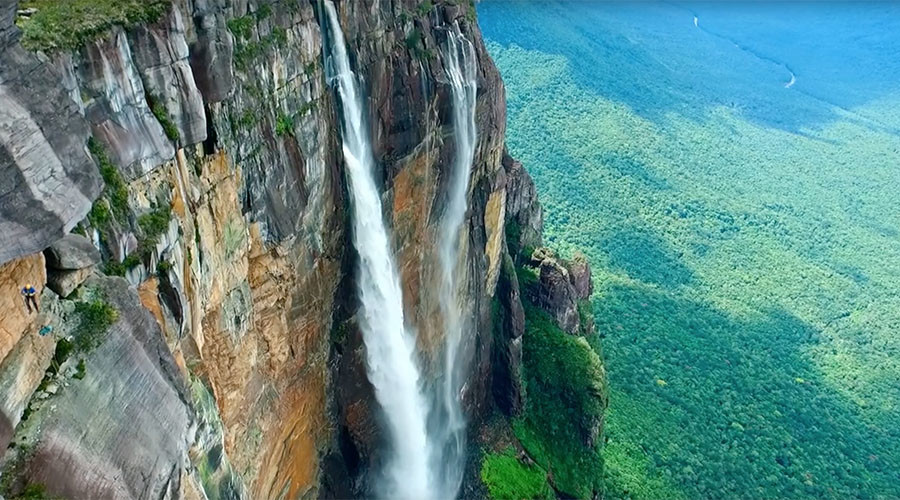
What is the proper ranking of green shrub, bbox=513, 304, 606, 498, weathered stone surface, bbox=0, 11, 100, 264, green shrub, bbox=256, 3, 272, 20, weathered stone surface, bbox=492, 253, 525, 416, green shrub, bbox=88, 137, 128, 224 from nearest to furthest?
weathered stone surface, bbox=0, 11, 100, 264 < green shrub, bbox=88, 137, 128, 224 < green shrub, bbox=256, 3, 272, 20 < green shrub, bbox=513, 304, 606, 498 < weathered stone surface, bbox=492, 253, 525, 416

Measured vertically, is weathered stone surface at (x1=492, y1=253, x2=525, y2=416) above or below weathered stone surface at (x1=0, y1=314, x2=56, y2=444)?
below

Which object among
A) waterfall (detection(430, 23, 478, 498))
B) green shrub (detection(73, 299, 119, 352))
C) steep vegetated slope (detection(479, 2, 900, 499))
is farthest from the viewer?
steep vegetated slope (detection(479, 2, 900, 499))

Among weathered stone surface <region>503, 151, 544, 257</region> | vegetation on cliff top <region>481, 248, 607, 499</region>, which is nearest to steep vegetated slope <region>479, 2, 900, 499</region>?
vegetation on cliff top <region>481, 248, 607, 499</region>

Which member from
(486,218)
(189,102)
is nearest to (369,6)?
(189,102)

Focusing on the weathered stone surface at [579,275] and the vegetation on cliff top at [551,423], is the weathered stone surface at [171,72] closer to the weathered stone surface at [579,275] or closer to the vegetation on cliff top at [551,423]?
the vegetation on cliff top at [551,423]

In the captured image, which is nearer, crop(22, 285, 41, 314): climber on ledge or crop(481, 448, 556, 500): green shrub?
crop(22, 285, 41, 314): climber on ledge

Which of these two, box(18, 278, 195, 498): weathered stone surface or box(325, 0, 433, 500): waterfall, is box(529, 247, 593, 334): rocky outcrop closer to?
box(325, 0, 433, 500): waterfall

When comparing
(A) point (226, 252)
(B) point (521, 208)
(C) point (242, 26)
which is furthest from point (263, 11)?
(B) point (521, 208)

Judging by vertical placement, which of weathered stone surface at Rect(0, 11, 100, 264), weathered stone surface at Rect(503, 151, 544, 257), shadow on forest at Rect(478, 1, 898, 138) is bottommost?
shadow on forest at Rect(478, 1, 898, 138)
